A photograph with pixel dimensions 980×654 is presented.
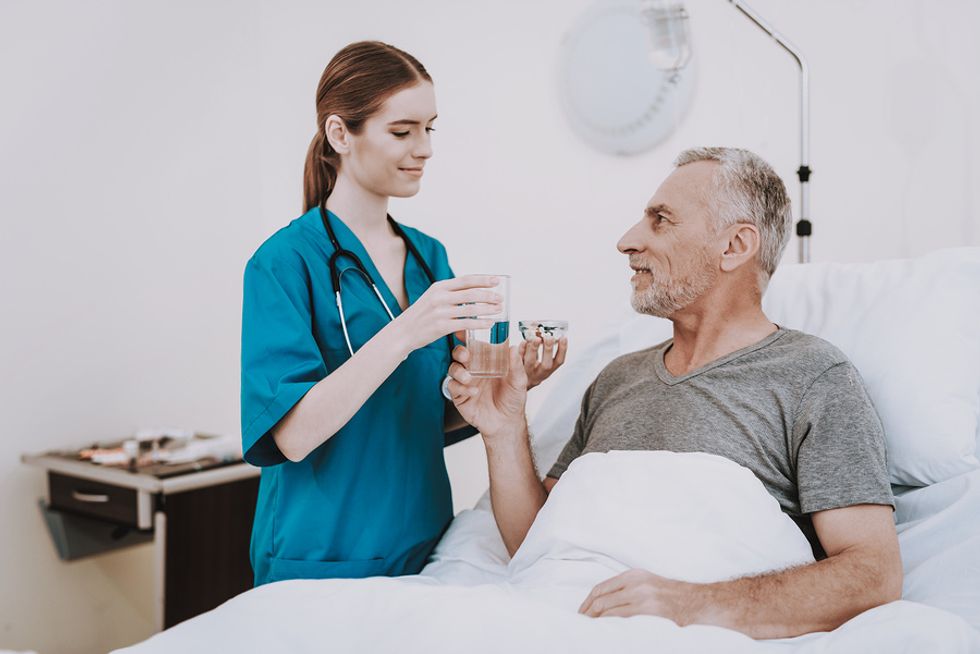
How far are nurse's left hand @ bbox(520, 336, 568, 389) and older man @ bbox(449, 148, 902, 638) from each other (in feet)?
0.09

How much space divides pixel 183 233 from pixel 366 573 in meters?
1.79

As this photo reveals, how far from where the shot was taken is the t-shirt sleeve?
41.9 inches

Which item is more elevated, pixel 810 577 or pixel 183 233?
pixel 183 233

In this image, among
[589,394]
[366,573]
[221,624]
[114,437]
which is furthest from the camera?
[114,437]

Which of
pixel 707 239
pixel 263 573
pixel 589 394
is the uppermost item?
pixel 707 239

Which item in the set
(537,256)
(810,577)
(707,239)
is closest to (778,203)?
(707,239)

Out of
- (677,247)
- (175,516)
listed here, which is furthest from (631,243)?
(175,516)

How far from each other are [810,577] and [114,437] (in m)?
A: 2.13

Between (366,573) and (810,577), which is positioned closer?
(810,577)

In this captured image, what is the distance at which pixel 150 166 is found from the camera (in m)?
2.62

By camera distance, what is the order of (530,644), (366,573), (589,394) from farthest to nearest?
(589,394) → (366,573) → (530,644)

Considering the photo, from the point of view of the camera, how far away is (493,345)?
1189 mm

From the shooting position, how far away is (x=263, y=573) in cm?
128

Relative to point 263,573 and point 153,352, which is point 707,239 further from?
point 153,352
